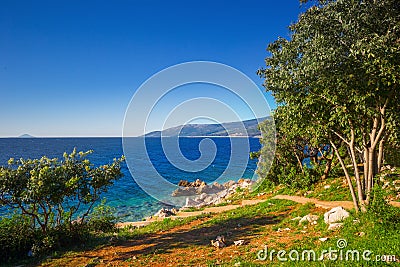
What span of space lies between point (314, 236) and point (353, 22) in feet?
25.9

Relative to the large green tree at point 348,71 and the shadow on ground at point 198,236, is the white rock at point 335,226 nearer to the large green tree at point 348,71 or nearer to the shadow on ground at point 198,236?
the large green tree at point 348,71

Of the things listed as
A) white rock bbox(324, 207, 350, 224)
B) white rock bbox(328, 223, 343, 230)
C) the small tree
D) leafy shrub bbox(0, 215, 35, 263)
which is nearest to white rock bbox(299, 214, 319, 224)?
white rock bbox(324, 207, 350, 224)

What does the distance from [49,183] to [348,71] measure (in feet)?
41.7

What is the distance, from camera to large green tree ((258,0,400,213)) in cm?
897

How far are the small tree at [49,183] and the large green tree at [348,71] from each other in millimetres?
9350

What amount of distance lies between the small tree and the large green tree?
935cm

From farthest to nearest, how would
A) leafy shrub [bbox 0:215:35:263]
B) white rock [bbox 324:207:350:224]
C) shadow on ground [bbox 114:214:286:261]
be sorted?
leafy shrub [bbox 0:215:35:263] → shadow on ground [bbox 114:214:286:261] → white rock [bbox 324:207:350:224]

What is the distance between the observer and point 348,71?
31.5 ft

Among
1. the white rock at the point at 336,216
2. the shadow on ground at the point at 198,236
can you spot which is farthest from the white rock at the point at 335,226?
the shadow on ground at the point at 198,236

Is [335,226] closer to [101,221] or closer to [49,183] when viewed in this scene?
[101,221]

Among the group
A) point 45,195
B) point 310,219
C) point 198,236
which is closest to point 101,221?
point 45,195

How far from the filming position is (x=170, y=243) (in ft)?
42.2

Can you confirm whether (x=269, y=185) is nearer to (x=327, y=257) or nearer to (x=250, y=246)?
(x=250, y=246)

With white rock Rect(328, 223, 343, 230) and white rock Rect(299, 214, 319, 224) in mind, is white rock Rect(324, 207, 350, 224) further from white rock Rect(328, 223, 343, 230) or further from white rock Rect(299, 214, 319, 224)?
white rock Rect(299, 214, 319, 224)
